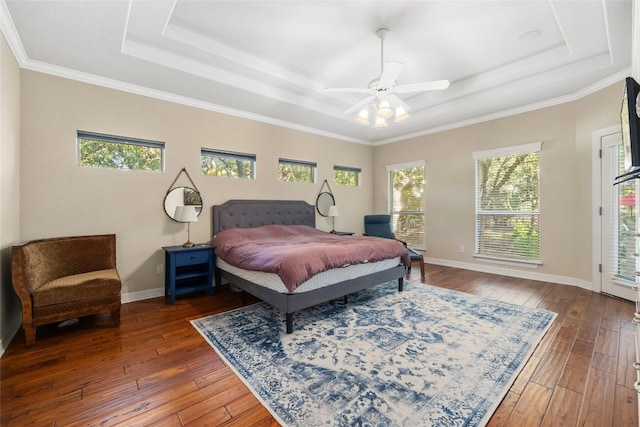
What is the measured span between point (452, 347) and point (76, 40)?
4398 mm

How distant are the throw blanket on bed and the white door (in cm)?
256

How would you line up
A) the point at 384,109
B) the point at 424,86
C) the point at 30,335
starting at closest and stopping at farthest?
the point at 30,335 < the point at 424,86 < the point at 384,109

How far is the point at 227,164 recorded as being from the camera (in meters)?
4.46

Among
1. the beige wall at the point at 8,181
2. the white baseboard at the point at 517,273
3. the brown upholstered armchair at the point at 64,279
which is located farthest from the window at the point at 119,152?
the white baseboard at the point at 517,273

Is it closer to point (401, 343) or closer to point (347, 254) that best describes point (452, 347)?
point (401, 343)

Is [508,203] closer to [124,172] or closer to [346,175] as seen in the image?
[346,175]

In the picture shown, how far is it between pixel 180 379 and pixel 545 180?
17.5 ft

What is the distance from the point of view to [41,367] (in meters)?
2.05

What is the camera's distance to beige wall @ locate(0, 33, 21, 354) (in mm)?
2355

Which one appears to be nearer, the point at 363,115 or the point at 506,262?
the point at 363,115

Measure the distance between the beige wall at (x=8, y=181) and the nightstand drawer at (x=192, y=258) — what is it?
1.42m

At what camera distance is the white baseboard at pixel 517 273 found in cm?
401

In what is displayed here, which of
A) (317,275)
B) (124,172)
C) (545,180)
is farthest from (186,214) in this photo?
(545,180)

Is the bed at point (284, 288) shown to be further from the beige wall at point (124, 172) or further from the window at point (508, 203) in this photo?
the window at point (508, 203)
